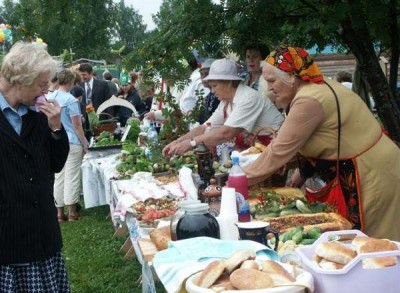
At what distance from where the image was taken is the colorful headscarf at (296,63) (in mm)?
3104

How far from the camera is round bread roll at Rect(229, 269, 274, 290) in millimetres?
1643

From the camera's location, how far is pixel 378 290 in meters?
1.67

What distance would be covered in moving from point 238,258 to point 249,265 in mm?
61

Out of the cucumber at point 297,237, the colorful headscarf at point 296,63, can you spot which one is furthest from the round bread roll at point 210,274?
the colorful headscarf at point 296,63

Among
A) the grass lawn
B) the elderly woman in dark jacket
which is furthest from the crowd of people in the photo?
the grass lawn

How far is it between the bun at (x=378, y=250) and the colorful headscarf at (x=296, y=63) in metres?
1.48

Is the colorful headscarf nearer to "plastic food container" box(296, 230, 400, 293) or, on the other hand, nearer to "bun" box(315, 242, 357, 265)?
"bun" box(315, 242, 357, 265)

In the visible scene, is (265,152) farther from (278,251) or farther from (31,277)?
(31,277)

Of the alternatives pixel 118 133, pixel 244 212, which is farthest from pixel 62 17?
pixel 118 133

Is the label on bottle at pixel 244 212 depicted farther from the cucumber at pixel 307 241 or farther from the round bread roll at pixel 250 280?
the round bread roll at pixel 250 280

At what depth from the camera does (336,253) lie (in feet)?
5.76

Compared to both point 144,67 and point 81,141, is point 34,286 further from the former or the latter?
point 81,141

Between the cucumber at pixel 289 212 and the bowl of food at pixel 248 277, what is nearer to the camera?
the bowl of food at pixel 248 277

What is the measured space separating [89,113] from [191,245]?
6.86 m
